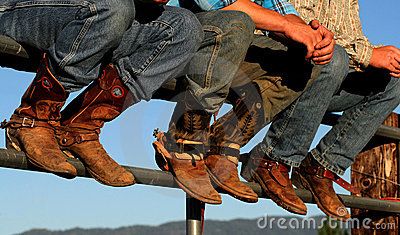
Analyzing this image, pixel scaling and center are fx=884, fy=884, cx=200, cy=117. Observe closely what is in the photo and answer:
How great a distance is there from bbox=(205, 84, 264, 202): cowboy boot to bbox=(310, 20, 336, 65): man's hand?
281 mm

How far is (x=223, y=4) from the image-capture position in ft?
10.2

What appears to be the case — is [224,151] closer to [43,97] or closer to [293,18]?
[293,18]

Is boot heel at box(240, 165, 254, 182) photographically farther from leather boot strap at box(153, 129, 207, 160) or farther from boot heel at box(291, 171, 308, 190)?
leather boot strap at box(153, 129, 207, 160)

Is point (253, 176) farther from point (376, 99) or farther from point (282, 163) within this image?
point (376, 99)

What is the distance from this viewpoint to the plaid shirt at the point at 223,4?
10.2 ft

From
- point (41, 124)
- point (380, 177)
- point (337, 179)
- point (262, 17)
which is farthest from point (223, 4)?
point (380, 177)

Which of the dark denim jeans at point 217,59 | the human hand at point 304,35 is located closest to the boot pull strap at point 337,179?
the human hand at point 304,35

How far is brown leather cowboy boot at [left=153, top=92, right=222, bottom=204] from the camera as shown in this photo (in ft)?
9.71

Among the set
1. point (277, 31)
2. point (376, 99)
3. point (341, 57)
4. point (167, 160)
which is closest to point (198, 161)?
point (167, 160)

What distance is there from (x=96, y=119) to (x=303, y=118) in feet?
3.29

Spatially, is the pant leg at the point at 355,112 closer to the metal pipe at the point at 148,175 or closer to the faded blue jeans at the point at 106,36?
the metal pipe at the point at 148,175

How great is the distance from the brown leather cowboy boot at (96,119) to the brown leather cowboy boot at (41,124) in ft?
0.25

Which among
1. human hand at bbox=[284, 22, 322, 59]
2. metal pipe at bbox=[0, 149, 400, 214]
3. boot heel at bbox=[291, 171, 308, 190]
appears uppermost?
human hand at bbox=[284, 22, 322, 59]

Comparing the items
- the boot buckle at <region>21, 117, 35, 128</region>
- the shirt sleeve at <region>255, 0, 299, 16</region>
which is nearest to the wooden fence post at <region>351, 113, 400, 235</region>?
the shirt sleeve at <region>255, 0, 299, 16</region>
